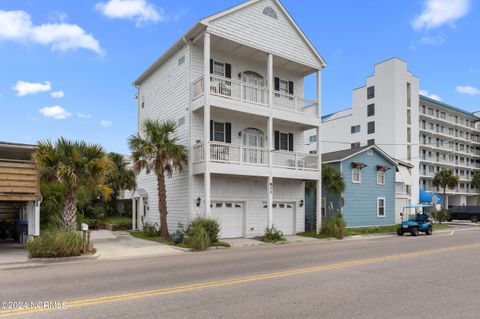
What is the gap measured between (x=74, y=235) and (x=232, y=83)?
1198 cm

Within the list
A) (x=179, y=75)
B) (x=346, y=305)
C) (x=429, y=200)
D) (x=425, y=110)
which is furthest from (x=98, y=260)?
(x=425, y=110)

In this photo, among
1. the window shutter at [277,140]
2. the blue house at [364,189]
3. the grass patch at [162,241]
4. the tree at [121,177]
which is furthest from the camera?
the tree at [121,177]

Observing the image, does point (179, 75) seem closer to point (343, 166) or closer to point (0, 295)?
point (343, 166)

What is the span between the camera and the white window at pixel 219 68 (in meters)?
23.1

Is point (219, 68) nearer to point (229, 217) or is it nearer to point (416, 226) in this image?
point (229, 217)

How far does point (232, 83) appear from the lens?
900 inches

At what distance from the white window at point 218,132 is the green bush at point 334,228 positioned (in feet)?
26.3

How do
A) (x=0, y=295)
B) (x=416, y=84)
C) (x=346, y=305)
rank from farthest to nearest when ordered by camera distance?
(x=416, y=84), (x=0, y=295), (x=346, y=305)

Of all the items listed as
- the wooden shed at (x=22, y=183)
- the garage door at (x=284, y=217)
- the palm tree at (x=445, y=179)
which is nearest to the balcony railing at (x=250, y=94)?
the garage door at (x=284, y=217)

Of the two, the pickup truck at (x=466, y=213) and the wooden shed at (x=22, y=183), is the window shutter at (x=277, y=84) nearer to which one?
the wooden shed at (x=22, y=183)

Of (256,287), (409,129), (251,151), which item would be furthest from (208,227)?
(409,129)

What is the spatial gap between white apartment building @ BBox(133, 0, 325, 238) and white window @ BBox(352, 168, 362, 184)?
6.76 metres

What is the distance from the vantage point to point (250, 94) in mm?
23078

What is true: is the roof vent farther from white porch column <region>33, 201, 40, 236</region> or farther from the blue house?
white porch column <region>33, 201, 40, 236</region>
